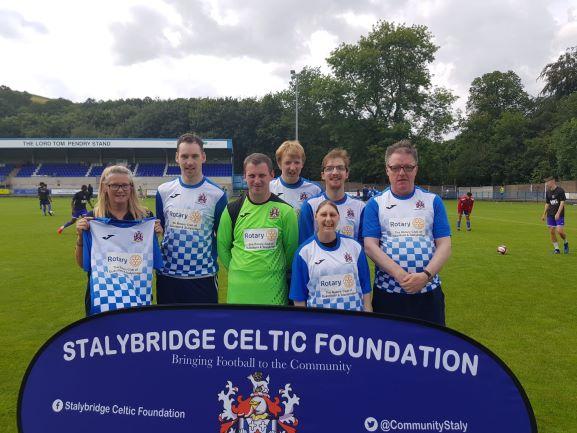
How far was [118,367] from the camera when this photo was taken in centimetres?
185

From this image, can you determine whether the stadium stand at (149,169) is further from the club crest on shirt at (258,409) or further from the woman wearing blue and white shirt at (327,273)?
the club crest on shirt at (258,409)

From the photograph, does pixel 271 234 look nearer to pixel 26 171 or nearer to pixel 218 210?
pixel 218 210

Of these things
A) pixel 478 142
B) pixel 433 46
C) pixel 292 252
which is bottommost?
pixel 292 252

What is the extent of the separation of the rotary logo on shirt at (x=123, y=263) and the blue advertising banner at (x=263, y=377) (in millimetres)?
1065

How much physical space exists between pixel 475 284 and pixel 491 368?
22.3ft

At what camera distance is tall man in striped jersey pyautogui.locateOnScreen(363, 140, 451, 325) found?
2.99 metres

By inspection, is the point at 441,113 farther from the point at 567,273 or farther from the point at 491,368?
the point at 491,368

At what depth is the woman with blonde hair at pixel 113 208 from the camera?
300 centimetres

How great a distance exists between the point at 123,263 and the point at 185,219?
716 millimetres

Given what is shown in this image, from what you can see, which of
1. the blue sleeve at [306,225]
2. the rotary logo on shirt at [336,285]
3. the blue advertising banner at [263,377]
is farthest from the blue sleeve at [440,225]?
the blue advertising banner at [263,377]

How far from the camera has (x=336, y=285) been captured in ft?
9.49

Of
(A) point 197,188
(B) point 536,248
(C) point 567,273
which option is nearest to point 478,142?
(B) point 536,248

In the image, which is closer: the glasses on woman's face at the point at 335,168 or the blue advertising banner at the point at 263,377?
the blue advertising banner at the point at 263,377

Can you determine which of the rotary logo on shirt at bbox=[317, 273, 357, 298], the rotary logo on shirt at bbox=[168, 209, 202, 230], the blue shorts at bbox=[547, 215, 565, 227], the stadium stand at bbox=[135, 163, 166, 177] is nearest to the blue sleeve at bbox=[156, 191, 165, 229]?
the rotary logo on shirt at bbox=[168, 209, 202, 230]
